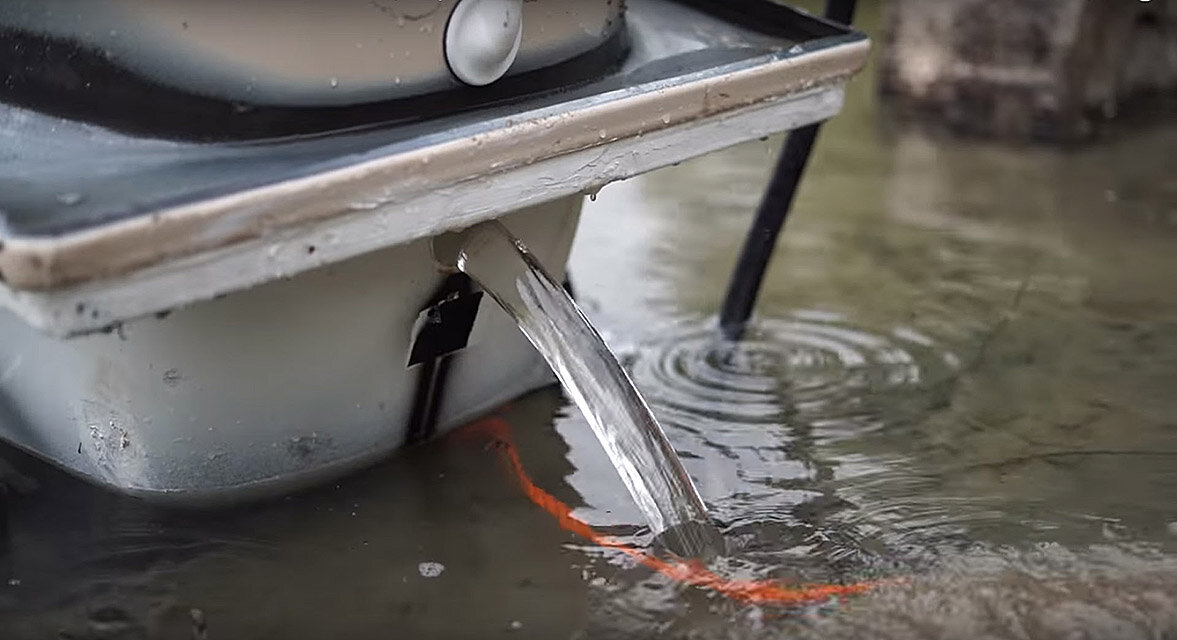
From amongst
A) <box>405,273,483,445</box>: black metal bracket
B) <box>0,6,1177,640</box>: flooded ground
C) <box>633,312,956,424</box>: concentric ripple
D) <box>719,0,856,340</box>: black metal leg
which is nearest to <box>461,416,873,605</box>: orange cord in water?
<box>0,6,1177,640</box>: flooded ground

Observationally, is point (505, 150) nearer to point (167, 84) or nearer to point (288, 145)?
point (288, 145)

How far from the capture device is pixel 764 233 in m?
2.52

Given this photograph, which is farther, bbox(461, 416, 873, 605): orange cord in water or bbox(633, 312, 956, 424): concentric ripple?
bbox(633, 312, 956, 424): concentric ripple

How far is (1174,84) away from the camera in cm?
447

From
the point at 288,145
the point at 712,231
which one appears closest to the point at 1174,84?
the point at 712,231

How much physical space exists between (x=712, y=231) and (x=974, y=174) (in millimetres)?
904

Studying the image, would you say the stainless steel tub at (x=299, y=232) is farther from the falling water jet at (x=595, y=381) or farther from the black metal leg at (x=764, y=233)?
the black metal leg at (x=764, y=233)

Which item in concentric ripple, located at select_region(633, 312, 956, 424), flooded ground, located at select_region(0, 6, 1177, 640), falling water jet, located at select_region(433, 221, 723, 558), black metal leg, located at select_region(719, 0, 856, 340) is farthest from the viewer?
black metal leg, located at select_region(719, 0, 856, 340)

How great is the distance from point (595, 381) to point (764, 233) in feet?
2.93

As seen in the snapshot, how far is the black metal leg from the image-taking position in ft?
8.04

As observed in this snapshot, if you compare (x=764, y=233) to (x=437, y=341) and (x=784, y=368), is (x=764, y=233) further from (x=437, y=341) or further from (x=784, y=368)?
(x=437, y=341)

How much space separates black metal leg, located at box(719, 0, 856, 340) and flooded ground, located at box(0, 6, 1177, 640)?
0.06m

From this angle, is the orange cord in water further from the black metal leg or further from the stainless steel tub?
the black metal leg

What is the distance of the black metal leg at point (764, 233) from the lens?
245 cm
